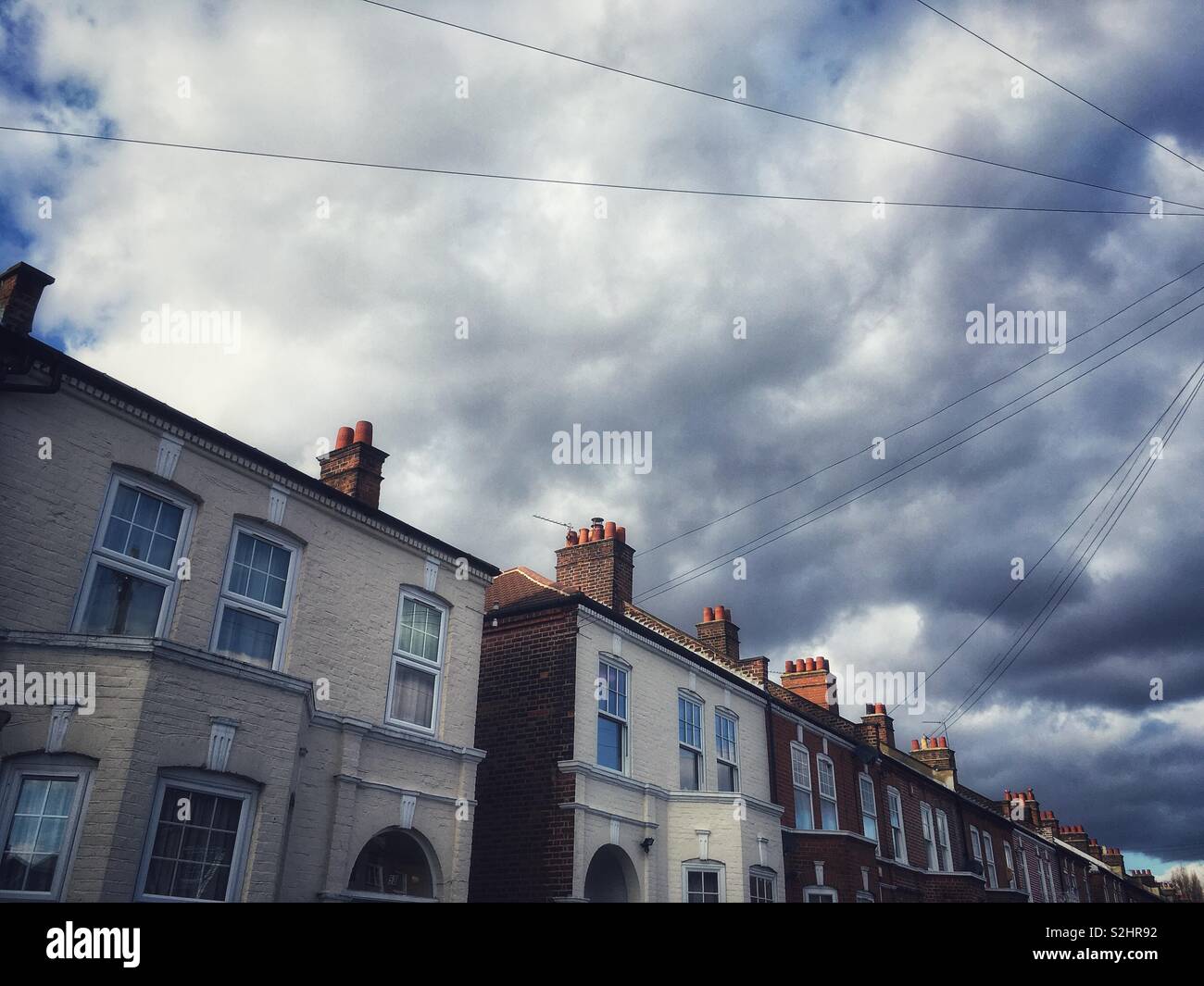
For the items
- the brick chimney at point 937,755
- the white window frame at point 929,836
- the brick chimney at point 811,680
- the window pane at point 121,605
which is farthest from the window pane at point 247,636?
the brick chimney at point 937,755

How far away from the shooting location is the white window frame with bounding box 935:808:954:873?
30391mm

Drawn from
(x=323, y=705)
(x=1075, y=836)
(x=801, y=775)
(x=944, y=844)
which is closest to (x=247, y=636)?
(x=323, y=705)

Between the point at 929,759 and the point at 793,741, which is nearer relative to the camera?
the point at 793,741

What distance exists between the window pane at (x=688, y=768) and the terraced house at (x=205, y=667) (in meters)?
5.97

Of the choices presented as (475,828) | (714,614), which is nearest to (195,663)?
(475,828)

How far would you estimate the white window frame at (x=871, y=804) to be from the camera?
25438 millimetres

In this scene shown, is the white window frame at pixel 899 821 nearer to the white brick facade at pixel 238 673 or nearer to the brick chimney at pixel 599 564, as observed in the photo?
the brick chimney at pixel 599 564

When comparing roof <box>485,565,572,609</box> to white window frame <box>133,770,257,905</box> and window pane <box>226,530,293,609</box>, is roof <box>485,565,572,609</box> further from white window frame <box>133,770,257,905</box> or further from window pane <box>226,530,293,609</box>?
white window frame <box>133,770,257,905</box>

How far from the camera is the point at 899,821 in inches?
1088

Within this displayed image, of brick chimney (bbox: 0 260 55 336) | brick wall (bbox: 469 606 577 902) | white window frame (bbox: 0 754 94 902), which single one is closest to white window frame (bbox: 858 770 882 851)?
brick wall (bbox: 469 606 577 902)

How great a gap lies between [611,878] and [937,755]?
24519 mm
